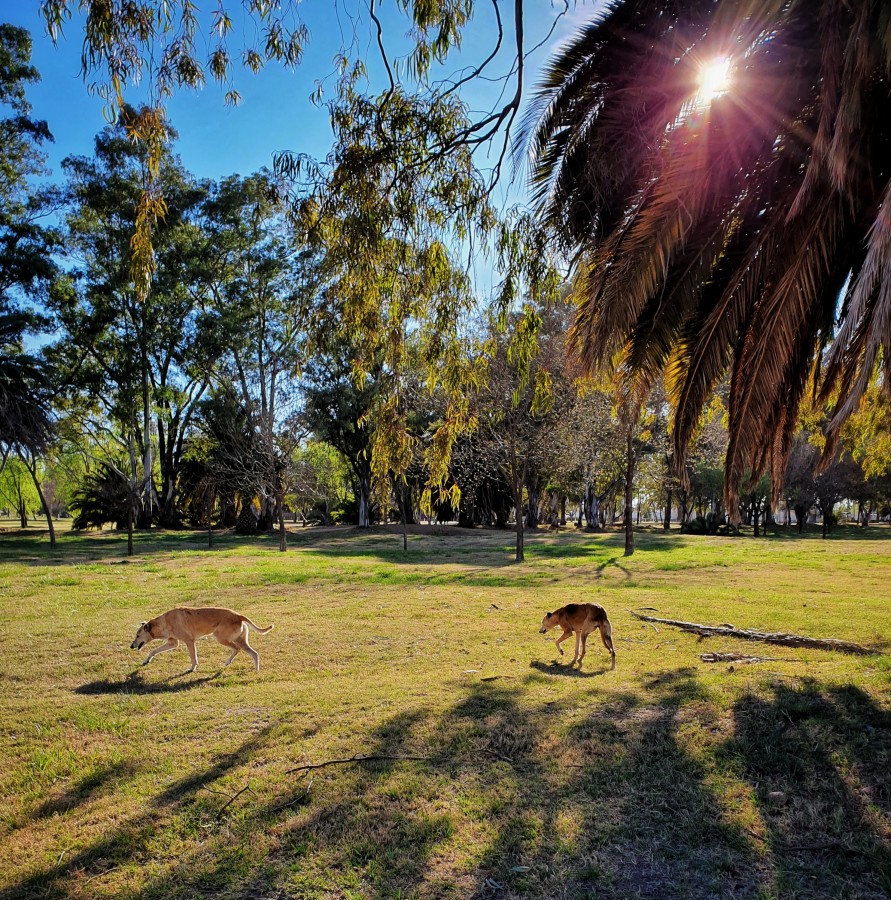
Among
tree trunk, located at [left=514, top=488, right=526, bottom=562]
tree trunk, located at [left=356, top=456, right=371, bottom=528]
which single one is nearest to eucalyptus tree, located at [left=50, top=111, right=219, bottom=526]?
tree trunk, located at [left=356, top=456, right=371, bottom=528]

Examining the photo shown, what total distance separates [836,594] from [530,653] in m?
8.46

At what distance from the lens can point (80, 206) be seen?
30000mm

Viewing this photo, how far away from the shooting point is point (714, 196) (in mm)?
5633

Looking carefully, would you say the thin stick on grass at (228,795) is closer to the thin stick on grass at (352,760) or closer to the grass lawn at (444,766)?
the grass lawn at (444,766)

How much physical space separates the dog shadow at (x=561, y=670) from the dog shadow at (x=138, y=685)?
385 cm

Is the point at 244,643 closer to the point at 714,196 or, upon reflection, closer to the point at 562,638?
the point at 562,638

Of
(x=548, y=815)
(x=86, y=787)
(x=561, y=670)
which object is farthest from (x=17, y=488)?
(x=548, y=815)

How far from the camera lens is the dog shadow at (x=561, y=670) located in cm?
690

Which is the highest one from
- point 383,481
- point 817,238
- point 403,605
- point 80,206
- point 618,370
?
point 80,206

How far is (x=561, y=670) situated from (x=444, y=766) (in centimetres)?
300

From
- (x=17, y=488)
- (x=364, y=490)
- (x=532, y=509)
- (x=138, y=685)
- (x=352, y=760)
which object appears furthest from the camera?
(x=17, y=488)

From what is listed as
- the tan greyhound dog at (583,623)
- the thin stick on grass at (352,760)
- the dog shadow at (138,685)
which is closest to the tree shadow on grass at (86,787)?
the thin stick on grass at (352,760)

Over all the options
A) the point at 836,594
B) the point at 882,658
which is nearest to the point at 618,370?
the point at 882,658

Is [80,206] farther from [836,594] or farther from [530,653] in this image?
[836,594]
